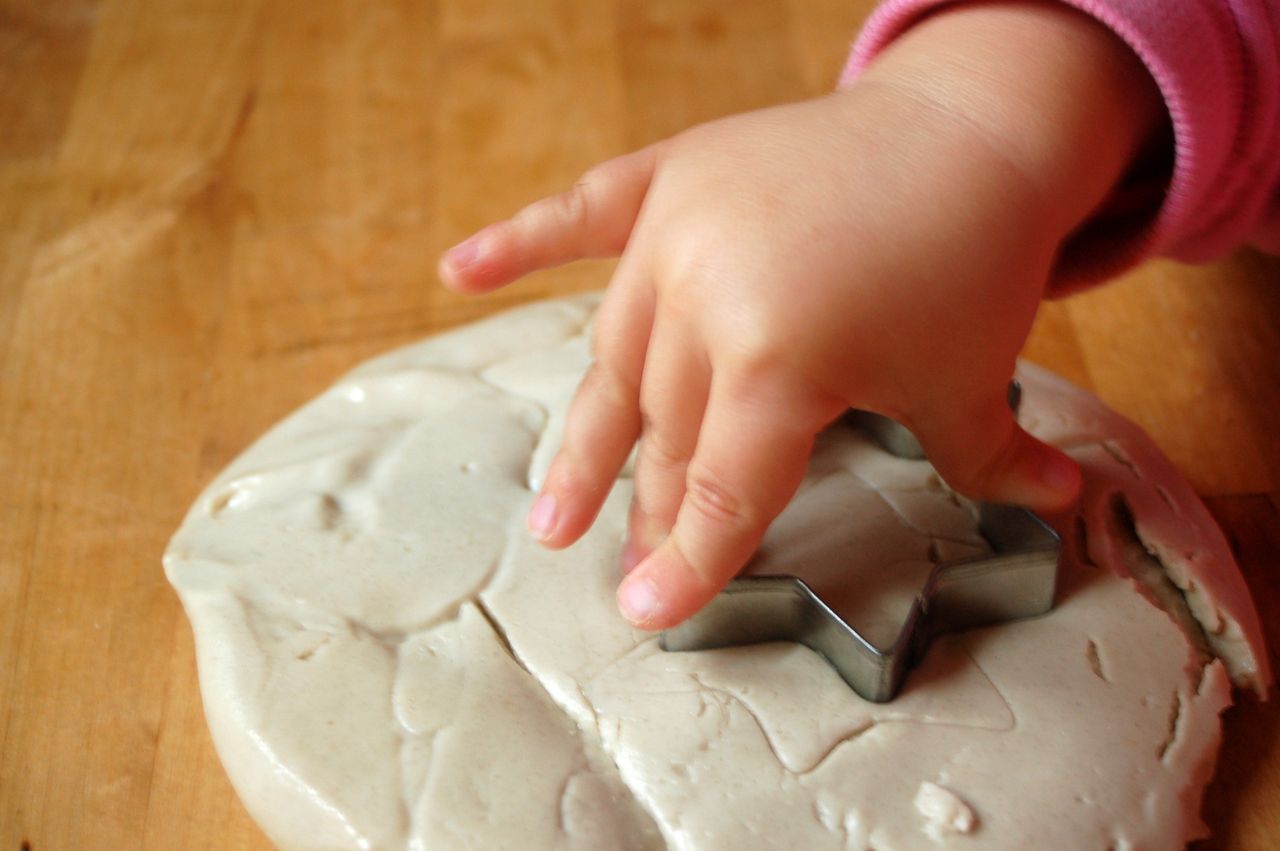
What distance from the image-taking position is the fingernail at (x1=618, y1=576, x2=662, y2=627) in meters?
0.69

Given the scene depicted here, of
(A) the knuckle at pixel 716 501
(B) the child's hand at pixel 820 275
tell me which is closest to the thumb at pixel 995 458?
(B) the child's hand at pixel 820 275

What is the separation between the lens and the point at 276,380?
111 centimetres

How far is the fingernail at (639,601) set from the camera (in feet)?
2.25

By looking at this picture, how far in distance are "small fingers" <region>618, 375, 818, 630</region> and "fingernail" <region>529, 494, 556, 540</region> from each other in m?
0.07

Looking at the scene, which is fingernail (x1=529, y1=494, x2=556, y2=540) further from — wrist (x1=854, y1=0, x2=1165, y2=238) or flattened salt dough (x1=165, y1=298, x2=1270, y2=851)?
wrist (x1=854, y1=0, x2=1165, y2=238)

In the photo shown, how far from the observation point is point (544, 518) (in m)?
0.74

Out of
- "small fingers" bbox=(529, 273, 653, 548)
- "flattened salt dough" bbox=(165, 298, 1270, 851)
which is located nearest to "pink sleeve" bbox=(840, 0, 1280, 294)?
"flattened salt dough" bbox=(165, 298, 1270, 851)

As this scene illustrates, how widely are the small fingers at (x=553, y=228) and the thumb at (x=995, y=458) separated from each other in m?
0.23

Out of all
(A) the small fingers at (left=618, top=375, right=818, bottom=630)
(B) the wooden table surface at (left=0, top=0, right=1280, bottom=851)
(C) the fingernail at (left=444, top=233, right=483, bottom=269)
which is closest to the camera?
(A) the small fingers at (left=618, top=375, right=818, bottom=630)

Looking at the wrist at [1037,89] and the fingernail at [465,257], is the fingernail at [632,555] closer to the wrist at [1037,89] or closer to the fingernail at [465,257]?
the fingernail at [465,257]

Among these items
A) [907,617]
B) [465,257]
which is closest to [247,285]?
[465,257]

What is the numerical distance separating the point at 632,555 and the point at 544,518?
2.9 inches

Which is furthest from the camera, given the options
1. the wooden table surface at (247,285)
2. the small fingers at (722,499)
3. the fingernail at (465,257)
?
the wooden table surface at (247,285)

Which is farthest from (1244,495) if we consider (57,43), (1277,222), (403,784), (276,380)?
(57,43)
